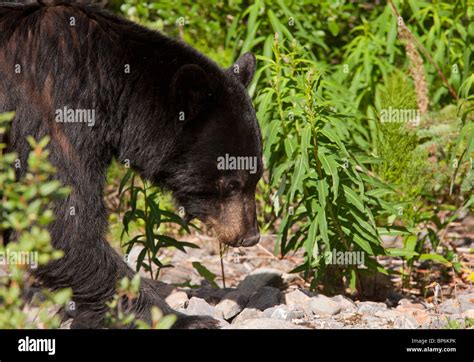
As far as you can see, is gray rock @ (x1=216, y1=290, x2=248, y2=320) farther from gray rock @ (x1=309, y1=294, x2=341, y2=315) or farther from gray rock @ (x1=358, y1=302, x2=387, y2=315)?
gray rock @ (x1=358, y1=302, x2=387, y2=315)

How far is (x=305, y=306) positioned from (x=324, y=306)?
16cm

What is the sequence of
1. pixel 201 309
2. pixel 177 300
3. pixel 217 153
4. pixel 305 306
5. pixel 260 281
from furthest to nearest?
pixel 260 281 < pixel 177 300 < pixel 305 306 < pixel 201 309 < pixel 217 153

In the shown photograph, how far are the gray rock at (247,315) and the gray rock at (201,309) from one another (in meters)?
0.13

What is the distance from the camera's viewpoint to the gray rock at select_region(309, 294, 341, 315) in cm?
694

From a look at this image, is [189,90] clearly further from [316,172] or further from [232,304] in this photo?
[232,304]

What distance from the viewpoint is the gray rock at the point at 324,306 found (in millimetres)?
6938

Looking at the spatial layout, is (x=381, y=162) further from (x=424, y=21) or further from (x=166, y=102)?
(x=424, y=21)

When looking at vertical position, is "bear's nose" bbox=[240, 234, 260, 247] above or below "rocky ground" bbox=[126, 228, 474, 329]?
above

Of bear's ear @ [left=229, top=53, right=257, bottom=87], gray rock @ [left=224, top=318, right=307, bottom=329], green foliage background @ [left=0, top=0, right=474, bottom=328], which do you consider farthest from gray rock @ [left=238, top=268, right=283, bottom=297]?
bear's ear @ [left=229, top=53, right=257, bottom=87]

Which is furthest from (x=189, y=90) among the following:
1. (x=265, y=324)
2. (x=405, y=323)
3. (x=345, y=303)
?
(x=405, y=323)

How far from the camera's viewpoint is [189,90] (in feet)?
20.6

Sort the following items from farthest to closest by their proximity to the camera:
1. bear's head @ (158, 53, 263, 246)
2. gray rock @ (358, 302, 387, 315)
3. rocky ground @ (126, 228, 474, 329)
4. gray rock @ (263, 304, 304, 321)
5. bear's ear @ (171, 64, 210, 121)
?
gray rock @ (358, 302, 387, 315) < gray rock @ (263, 304, 304, 321) < rocky ground @ (126, 228, 474, 329) < bear's head @ (158, 53, 263, 246) < bear's ear @ (171, 64, 210, 121)

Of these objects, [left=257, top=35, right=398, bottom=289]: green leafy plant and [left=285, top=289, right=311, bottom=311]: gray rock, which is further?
[left=285, top=289, right=311, bottom=311]: gray rock

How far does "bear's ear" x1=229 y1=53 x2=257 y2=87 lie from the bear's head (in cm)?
2
